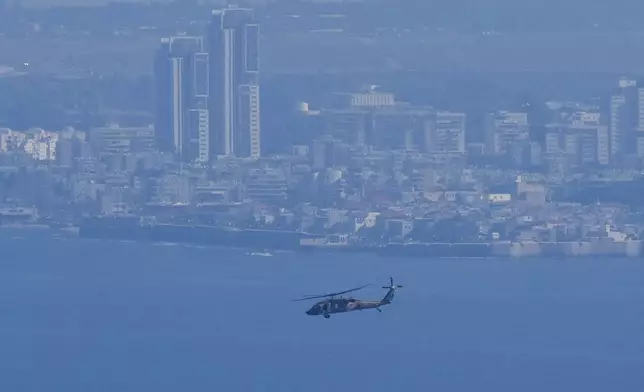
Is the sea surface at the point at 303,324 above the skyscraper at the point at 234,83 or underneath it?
underneath

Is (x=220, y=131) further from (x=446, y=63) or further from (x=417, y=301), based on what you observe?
(x=417, y=301)

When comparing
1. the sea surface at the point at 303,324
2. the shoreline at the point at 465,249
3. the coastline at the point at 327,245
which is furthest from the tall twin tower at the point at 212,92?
the sea surface at the point at 303,324

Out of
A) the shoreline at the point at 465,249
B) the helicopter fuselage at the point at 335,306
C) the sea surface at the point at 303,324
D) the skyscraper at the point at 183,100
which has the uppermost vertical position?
the skyscraper at the point at 183,100

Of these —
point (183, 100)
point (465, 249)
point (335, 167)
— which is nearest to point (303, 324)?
point (465, 249)

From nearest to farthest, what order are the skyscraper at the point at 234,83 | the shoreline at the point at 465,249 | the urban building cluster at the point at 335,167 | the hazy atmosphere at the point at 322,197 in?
1. the hazy atmosphere at the point at 322,197
2. the shoreline at the point at 465,249
3. the urban building cluster at the point at 335,167
4. the skyscraper at the point at 234,83

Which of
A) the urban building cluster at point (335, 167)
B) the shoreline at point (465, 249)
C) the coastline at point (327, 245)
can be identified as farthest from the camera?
the urban building cluster at point (335, 167)

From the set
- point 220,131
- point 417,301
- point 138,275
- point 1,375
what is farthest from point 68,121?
point 1,375

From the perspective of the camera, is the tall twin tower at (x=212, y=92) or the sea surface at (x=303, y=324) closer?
the sea surface at (x=303, y=324)

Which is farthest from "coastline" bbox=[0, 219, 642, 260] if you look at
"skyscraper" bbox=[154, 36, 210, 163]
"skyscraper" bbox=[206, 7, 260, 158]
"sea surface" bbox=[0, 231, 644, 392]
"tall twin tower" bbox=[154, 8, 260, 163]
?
"skyscraper" bbox=[206, 7, 260, 158]

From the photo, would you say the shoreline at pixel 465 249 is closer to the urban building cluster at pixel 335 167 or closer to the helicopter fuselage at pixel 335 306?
the urban building cluster at pixel 335 167
